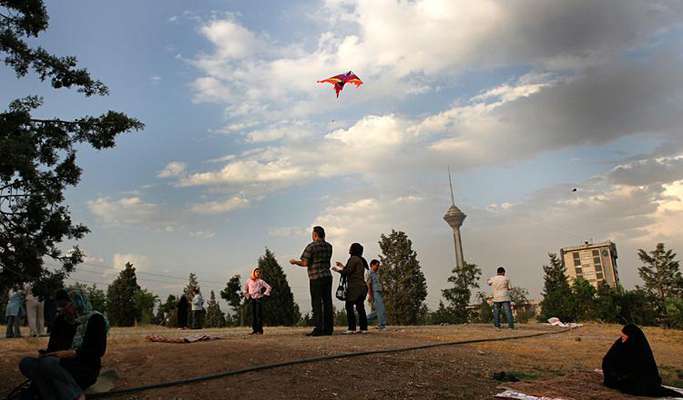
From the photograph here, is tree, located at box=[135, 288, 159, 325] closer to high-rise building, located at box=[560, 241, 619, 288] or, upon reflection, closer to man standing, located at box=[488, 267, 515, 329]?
man standing, located at box=[488, 267, 515, 329]

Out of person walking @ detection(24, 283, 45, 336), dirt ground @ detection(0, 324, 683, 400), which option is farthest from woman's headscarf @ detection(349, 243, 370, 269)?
person walking @ detection(24, 283, 45, 336)

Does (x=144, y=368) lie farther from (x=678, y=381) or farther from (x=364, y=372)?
(x=678, y=381)

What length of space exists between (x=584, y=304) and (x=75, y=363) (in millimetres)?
26209

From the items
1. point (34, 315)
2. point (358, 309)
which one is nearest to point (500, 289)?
point (358, 309)

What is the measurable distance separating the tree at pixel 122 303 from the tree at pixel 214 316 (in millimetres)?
7533

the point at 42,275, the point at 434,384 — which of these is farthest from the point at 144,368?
the point at 434,384

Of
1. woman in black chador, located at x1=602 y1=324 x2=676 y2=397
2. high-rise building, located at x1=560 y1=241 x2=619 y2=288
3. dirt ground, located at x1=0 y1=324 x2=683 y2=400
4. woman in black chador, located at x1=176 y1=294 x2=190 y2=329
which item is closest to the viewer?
dirt ground, located at x1=0 y1=324 x2=683 y2=400

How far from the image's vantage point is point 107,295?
44.2m

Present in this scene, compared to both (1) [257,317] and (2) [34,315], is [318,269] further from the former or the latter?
(2) [34,315]

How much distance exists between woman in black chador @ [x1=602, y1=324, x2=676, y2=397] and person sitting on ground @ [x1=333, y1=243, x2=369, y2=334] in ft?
20.0

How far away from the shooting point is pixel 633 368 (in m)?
8.23

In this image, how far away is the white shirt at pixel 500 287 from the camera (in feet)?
57.8

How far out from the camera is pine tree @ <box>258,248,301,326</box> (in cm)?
4138

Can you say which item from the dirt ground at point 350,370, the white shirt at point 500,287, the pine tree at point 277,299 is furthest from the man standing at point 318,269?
the pine tree at point 277,299
